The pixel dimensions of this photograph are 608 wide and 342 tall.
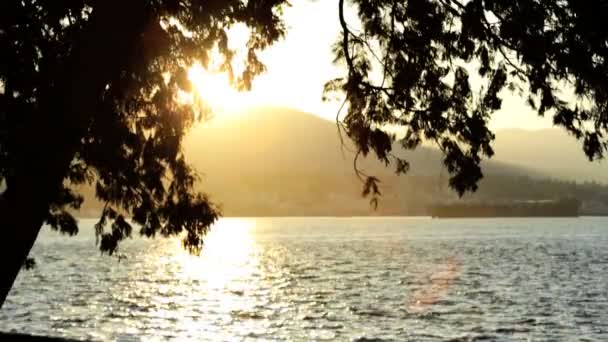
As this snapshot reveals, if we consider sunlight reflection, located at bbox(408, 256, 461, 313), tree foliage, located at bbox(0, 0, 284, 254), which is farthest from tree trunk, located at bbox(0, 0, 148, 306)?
sunlight reflection, located at bbox(408, 256, 461, 313)

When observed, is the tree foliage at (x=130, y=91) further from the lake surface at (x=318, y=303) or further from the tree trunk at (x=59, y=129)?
the lake surface at (x=318, y=303)

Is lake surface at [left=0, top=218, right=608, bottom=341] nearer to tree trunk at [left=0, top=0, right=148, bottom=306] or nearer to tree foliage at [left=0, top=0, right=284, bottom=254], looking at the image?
tree foliage at [left=0, top=0, right=284, bottom=254]

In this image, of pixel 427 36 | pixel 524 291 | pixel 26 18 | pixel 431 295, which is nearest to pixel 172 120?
pixel 26 18

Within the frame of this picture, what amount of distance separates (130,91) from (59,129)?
5812 mm

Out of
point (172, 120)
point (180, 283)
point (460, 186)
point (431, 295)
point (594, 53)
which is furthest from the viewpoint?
point (180, 283)

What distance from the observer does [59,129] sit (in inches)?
405

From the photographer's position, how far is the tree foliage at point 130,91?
11.8 meters

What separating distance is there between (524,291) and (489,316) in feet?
59.3

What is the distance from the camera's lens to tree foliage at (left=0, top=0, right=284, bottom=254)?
1180 cm

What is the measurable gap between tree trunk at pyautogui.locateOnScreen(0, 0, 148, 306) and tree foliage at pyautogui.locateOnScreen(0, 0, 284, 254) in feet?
0.11

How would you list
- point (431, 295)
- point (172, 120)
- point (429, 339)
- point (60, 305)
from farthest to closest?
point (431, 295), point (60, 305), point (429, 339), point (172, 120)

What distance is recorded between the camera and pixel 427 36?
14.2 meters

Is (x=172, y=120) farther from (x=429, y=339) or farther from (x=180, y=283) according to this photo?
(x=180, y=283)

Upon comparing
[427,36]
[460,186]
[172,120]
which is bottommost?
[460,186]
